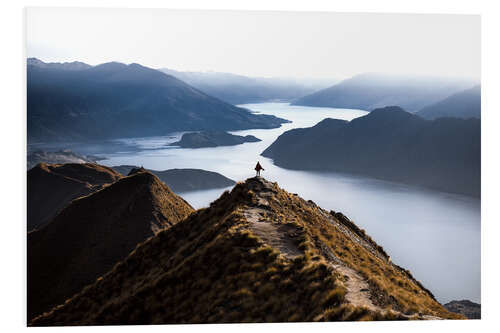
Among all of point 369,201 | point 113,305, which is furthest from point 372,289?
point 369,201

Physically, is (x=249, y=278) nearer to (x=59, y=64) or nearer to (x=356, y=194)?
(x=59, y=64)

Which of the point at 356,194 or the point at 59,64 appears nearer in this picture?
the point at 59,64

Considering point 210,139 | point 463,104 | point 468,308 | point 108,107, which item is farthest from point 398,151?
point 108,107

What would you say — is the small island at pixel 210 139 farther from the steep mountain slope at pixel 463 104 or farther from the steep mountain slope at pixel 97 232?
the steep mountain slope at pixel 463 104

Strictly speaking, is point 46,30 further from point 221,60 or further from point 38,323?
point 38,323

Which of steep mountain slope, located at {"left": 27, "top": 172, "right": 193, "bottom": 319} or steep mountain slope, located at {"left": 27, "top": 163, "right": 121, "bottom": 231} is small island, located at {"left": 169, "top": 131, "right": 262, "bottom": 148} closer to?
steep mountain slope, located at {"left": 27, "top": 172, "right": 193, "bottom": 319}

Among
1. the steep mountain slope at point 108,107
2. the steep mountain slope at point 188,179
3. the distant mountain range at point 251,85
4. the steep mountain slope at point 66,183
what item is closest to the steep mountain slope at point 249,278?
the steep mountain slope at point 108,107
